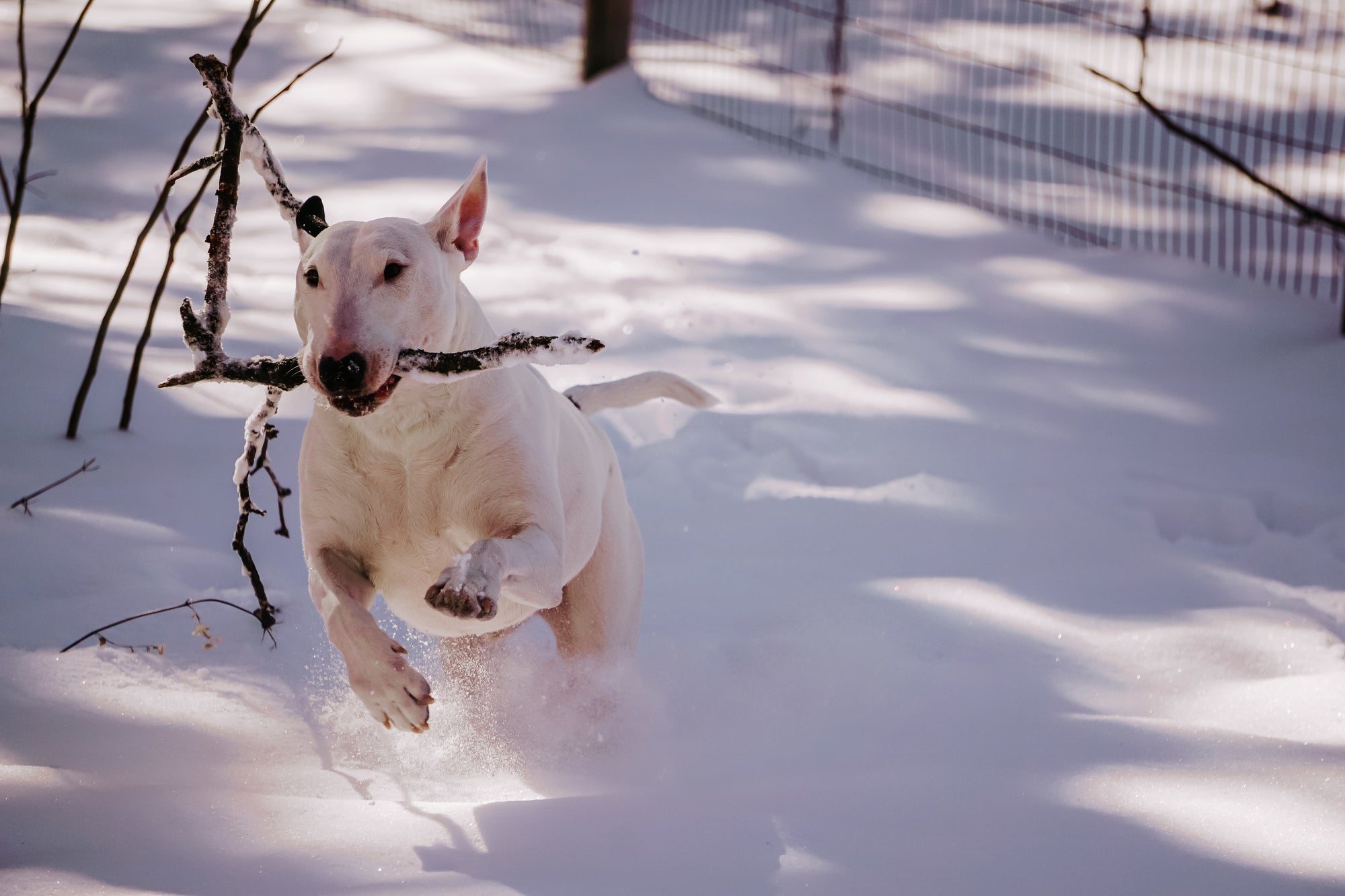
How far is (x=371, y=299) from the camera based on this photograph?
86.7 inches

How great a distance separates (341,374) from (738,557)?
8.16 feet

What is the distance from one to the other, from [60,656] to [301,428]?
5.88ft

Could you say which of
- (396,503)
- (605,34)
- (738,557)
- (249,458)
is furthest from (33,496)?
(605,34)

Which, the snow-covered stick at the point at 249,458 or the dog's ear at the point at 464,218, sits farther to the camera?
the snow-covered stick at the point at 249,458

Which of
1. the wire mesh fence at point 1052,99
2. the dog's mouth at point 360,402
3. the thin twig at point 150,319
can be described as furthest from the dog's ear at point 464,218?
the wire mesh fence at point 1052,99

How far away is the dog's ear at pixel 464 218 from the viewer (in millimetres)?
2430

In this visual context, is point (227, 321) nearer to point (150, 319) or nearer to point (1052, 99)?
point (150, 319)

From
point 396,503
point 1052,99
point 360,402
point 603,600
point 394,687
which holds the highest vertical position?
point 1052,99

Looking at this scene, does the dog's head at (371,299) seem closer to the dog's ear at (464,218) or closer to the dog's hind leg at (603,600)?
the dog's ear at (464,218)

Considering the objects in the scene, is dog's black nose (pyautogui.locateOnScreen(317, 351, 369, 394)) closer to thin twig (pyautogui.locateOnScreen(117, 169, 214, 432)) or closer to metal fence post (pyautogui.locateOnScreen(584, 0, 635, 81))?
thin twig (pyautogui.locateOnScreen(117, 169, 214, 432))

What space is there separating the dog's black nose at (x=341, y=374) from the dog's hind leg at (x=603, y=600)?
1101 mm

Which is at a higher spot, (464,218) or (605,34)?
(605,34)

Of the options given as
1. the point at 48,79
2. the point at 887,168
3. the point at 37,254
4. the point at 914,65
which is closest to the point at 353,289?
the point at 48,79

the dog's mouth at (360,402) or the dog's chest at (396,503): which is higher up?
the dog's mouth at (360,402)
